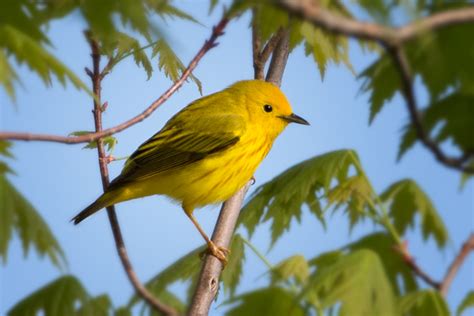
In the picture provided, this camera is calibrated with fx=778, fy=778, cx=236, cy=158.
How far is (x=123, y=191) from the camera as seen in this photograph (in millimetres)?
3270

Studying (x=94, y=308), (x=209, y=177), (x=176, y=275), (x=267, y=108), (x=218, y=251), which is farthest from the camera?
(x=267, y=108)

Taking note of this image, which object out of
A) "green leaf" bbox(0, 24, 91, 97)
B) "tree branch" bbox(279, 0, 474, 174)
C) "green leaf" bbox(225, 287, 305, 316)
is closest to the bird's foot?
"green leaf" bbox(225, 287, 305, 316)

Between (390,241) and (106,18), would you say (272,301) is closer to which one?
(390,241)

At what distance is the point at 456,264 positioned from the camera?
181cm

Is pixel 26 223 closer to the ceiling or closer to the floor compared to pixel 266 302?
closer to the ceiling

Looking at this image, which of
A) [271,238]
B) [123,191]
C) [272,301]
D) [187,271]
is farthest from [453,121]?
[123,191]

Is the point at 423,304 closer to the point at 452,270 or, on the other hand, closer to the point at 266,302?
the point at 452,270

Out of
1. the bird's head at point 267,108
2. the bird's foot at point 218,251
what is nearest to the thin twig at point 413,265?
the bird's foot at point 218,251

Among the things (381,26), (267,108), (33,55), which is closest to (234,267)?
(267,108)

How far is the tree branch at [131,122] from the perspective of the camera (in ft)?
6.42

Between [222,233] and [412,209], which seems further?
[222,233]

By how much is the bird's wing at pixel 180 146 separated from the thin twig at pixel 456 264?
1.81 metres

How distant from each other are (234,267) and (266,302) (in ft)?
2.80

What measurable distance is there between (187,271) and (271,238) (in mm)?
355
